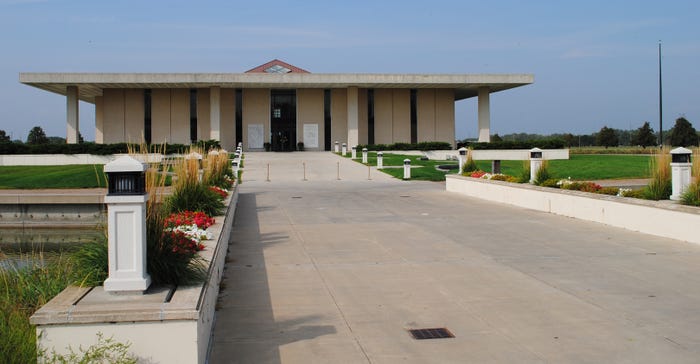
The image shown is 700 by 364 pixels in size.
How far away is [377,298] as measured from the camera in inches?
270

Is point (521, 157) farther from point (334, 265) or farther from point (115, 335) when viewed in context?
point (115, 335)

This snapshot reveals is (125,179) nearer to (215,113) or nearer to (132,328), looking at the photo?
(132,328)

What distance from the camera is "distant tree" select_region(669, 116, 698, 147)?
6259 centimetres

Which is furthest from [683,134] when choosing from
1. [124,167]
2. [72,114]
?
[124,167]

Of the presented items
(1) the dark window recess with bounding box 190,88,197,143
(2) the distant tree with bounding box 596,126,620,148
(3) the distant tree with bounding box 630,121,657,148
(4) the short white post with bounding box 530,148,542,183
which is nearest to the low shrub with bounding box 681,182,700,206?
(4) the short white post with bounding box 530,148,542,183

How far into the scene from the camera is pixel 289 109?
54.6 metres

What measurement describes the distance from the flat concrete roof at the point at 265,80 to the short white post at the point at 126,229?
43902mm

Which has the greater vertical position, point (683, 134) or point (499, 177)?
point (683, 134)

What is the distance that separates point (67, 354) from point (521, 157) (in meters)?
43.2

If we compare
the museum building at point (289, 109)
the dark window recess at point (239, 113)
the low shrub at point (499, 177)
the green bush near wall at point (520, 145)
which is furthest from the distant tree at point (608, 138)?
the low shrub at point (499, 177)

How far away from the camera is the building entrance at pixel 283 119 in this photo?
178ft

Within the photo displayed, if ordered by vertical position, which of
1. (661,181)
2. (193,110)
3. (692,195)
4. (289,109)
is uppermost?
(289,109)

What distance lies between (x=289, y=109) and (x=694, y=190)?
149 feet

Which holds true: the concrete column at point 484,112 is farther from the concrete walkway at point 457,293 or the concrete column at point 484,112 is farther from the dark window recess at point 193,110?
the concrete walkway at point 457,293
